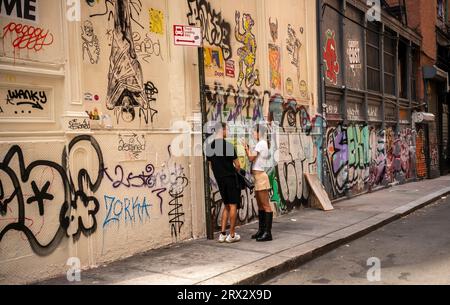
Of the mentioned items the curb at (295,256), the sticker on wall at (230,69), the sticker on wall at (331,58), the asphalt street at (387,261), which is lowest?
the asphalt street at (387,261)

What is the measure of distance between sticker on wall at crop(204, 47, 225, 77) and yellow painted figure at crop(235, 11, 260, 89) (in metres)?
0.63

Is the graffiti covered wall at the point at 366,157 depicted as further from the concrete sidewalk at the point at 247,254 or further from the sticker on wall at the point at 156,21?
the sticker on wall at the point at 156,21

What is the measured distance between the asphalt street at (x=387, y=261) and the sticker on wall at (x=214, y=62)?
12.5 ft

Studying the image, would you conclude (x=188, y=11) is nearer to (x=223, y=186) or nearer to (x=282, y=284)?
(x=223, y=186)

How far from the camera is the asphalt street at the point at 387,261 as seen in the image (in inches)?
232

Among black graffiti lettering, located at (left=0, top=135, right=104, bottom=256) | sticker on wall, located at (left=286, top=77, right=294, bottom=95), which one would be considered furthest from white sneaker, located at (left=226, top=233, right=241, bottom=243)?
sticker on wall, located at (left=286, top=77, right=294, bottom=95)

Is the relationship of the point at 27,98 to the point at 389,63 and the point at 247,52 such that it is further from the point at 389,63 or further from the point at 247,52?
the point at 389,63

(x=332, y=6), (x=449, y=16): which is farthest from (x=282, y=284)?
(x=449, y=16)

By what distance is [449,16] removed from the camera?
81.8ft

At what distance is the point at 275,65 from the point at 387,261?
211 inches

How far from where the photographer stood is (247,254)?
6.84 m

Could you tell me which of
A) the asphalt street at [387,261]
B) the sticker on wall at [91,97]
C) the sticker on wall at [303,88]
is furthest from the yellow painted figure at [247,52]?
the asphalt street at [387,261]

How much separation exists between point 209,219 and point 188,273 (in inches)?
79.8

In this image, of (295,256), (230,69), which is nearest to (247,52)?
(230,69)
